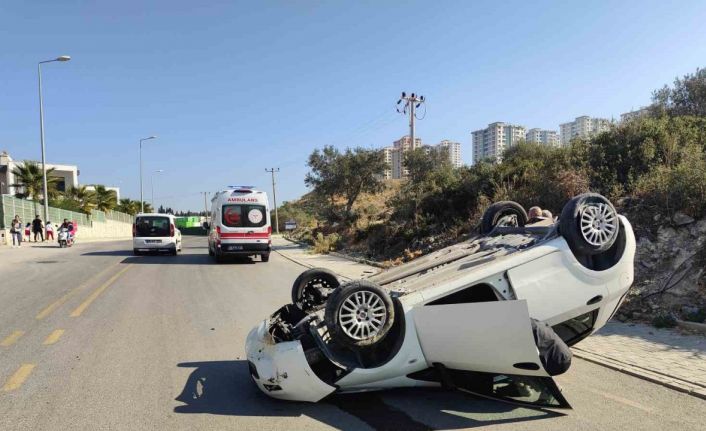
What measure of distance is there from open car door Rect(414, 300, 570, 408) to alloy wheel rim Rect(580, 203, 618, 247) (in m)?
1.17

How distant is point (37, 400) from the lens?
445 cm

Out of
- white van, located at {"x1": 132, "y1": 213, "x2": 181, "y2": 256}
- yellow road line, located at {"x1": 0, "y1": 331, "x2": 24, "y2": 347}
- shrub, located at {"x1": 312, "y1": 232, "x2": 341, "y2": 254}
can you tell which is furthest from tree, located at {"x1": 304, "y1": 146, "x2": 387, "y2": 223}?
yellow road line, located at {"x1": 0, "y1": 331, "x2": 24, "y2": 347}

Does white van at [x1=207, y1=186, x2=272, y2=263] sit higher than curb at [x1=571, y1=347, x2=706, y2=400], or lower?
higher

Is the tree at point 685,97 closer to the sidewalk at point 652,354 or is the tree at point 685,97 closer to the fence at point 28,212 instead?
the sidewalk at point 652,354

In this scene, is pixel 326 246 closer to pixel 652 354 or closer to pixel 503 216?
pixel 503 216

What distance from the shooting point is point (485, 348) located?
396cm

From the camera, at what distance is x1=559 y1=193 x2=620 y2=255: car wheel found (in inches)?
173

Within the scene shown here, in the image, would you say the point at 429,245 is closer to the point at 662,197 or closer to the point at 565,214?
the point at 662,197

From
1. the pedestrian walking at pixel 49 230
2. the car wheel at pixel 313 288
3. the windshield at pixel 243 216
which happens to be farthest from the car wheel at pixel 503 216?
the pedestrian walking at pixel 49 230

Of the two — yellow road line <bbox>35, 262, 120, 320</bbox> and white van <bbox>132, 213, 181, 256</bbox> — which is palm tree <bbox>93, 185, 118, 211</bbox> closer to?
white van <bbox>132, 213, 181, 256</bbox>

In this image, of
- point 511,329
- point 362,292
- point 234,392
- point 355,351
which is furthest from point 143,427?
point 511,329

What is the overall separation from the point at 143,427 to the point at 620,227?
4.50 metres

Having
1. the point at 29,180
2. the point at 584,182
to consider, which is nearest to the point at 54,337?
the point at 584,182

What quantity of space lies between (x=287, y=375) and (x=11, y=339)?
4.80 metres
